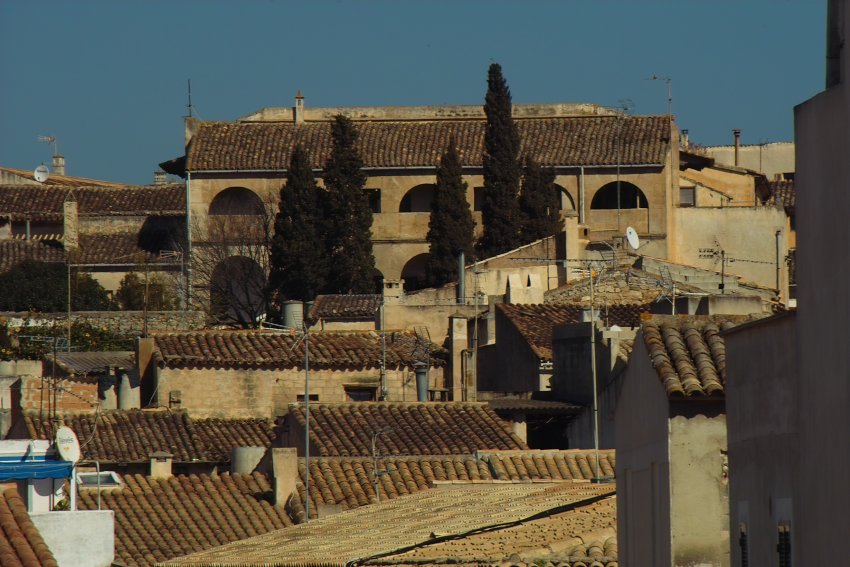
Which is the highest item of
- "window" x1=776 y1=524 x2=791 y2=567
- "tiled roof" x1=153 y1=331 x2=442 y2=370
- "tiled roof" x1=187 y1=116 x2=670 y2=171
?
"tiled roof" x1=187 y1=116 x2=670 y2=171

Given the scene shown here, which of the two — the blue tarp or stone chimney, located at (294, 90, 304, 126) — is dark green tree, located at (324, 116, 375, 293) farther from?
the blue tarp

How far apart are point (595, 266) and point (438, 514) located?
30353mm

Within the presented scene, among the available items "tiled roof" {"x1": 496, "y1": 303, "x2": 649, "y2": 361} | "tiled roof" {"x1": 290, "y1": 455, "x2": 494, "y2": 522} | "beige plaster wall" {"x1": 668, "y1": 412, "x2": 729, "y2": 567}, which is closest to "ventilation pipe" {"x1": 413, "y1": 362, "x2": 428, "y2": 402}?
"tiled roof" {"x1": 496, "y1": 303, "x2": 649, "y2": 361}

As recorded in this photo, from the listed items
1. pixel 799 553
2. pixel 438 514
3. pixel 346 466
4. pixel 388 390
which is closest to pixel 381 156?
pixel 388 390

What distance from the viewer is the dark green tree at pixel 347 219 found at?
5866 centimetres

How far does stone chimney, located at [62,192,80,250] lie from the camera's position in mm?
70562

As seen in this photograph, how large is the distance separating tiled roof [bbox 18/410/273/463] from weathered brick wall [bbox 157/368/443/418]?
2.46 m

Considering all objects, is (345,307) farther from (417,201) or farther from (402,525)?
(402,525)

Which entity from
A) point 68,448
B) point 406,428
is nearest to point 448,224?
point 406,428

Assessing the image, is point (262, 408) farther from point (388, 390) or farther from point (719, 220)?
point (719, 220)

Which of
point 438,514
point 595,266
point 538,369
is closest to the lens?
point 438,514

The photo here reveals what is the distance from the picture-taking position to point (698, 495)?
1321 centimetres

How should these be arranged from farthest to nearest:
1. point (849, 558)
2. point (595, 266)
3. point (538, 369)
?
point (595, 266) → point (538, 369) → point (849, 558)

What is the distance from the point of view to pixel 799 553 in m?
10.2
